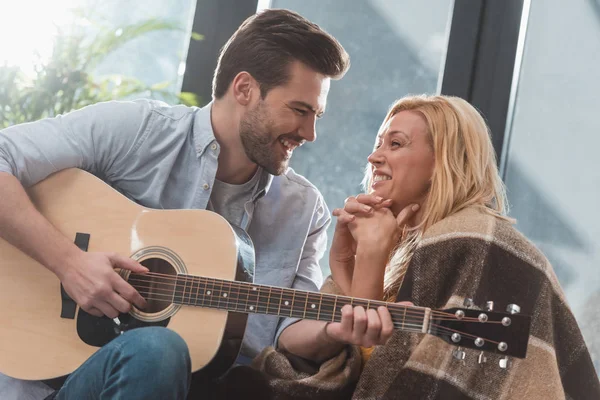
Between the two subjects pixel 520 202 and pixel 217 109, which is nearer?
pixel 217 109

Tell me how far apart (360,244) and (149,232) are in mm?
517

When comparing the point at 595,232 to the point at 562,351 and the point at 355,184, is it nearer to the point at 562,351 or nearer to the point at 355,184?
the point at 355,184

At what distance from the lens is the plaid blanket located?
5.57 feet

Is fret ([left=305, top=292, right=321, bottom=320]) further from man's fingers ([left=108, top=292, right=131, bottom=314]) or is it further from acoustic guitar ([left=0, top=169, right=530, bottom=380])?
man's fingers ([left=108, top=292, right=131, bottom=314])

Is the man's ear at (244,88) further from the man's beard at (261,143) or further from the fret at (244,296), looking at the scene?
the fret at (244,296)

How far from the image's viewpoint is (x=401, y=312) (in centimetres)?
163

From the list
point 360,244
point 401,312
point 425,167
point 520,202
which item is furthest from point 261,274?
point 520,202

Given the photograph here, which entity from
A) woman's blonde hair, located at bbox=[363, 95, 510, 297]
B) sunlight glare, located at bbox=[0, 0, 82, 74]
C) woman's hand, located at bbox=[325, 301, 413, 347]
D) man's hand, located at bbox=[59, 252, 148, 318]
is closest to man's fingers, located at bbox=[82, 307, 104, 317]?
man's hand, located at bbox=[59, 252, 148, 318]

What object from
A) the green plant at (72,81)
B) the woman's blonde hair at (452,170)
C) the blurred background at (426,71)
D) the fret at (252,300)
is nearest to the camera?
the fret at (252,300)

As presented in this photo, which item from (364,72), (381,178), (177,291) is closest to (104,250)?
(177,291)

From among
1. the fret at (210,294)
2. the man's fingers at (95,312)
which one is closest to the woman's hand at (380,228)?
the fret at (210,294)

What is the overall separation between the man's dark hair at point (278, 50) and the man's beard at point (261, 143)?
→ 8 centimetres

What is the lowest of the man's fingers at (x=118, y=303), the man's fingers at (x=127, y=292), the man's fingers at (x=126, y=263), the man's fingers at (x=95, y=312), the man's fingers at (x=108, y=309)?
the man's fingers at (x=95, y=312)

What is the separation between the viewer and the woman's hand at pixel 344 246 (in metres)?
2.09
